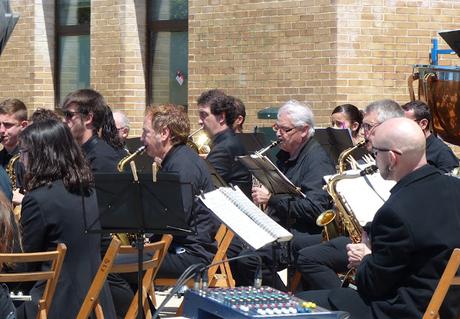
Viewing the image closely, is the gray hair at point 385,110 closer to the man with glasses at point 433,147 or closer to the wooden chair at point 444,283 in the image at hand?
the man with glasses at point 433,147

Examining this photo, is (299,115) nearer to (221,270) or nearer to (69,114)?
(221,270)

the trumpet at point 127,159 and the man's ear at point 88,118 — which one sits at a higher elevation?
the man's ear at point 88,118

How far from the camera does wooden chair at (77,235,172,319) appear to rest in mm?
5973

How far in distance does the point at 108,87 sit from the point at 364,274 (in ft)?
32.0

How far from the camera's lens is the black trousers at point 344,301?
550 centimetres

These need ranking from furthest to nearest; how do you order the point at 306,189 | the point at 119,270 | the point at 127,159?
the point at 127,159, the point at 306,189, the point at 119,270

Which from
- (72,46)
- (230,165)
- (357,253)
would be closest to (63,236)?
(357,253)

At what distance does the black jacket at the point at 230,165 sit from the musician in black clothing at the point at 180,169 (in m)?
1.32

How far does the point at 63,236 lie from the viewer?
20.3 ft

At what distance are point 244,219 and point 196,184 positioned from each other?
1.49 meters

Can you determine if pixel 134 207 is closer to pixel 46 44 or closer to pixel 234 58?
pixel 234 58

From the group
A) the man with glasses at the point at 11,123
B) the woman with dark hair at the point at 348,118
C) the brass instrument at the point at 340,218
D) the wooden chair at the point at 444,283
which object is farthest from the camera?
the woman with dark hair at the point at 348,118

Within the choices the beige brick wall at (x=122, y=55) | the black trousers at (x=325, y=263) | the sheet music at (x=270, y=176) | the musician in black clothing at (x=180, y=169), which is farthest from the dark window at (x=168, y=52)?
the black trousers at (x=325, y=263)

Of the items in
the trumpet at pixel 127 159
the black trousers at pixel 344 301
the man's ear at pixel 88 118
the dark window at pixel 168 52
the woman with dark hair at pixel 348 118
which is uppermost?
the dark window at pixel 168 52
